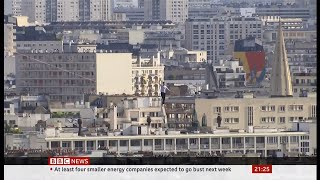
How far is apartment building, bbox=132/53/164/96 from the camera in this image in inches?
618

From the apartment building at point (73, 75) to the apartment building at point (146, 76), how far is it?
0.07 metres

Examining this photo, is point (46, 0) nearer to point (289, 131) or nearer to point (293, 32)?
point (293, 32)

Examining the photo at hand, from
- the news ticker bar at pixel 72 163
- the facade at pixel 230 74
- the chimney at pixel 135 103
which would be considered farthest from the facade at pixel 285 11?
the news ticker bar at pixel 72 163

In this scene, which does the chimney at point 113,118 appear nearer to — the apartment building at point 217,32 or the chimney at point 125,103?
the chimney at point 125,103

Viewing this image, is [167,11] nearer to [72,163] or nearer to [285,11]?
[285,11]

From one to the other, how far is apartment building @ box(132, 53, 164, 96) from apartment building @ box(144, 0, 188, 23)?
18.2ft

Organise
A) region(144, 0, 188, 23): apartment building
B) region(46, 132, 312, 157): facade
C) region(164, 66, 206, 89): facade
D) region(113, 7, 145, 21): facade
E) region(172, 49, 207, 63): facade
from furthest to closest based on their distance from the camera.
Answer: region(113, 7, 145, 21): facade → region(144, 0, 188, 23): apartment building → region(172, 49, 207, 63): facade → region(164, 66, 206, 89): facade → region(46, 132, 312, 157): facade

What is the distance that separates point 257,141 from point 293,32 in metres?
11.5

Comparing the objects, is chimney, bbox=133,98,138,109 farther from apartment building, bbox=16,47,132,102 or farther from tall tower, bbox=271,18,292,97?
apartment building, bbox=16,47,132,102

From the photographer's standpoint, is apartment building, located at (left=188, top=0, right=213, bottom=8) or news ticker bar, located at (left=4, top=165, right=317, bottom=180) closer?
news ticker bar, located at (left=4, top=165, right=317, bottom=180)

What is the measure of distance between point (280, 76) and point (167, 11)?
9739 mm

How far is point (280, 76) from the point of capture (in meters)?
15.7

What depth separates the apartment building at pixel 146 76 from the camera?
51.5 feet

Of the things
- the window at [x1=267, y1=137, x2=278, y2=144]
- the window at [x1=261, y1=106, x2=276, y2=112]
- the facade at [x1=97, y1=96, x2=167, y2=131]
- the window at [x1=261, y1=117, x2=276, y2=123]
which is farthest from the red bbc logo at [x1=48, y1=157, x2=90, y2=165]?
the window at [x1=261, y1=106, x2=276, y2=112]
